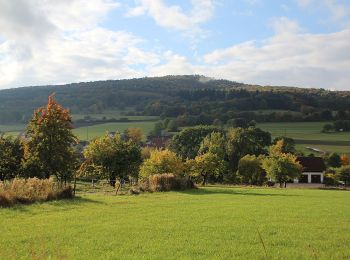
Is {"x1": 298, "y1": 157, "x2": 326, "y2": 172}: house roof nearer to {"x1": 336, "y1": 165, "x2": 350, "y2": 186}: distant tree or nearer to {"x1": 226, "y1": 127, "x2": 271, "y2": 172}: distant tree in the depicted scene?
{"x1": 226, "y1": 127, "x2": 271, "y2": 172}: distant tree

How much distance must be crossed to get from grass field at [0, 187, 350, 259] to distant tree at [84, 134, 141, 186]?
36909 millimetres

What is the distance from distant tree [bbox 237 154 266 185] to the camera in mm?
94750

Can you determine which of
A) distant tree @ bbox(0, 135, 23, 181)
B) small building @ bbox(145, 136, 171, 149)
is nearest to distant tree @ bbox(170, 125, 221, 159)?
small building @ bbox(145, 136, 171, 149)

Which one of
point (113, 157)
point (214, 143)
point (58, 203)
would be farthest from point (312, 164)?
point (58, 203)

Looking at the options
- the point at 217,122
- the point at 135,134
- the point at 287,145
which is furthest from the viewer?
the point at 217,122

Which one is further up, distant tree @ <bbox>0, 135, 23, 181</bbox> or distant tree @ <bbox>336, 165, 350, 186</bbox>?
distant tree @ <bbox>0, 135, 23, 181</bbox>

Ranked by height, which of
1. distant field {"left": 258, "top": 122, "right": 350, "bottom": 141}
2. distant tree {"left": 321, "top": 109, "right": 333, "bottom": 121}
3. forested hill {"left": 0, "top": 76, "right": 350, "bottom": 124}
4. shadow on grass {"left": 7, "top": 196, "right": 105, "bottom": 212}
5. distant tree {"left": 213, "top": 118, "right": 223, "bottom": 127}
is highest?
forested hill {"left": 0, "top": 76, "right": 350, "bottom": 124}

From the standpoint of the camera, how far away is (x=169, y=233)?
18.0 meters

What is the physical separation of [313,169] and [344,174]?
14822mm

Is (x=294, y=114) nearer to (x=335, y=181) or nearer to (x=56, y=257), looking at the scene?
(x=335, y=181)

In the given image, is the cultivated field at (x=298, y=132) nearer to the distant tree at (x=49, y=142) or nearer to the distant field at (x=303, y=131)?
the distant field at (x=303, y=131)

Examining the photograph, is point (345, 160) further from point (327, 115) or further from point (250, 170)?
point (327, 115)

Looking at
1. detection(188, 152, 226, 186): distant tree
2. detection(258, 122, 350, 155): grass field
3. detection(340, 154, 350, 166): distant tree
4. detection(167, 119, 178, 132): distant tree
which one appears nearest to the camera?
detection(188, 152, 226, 186): distant tree

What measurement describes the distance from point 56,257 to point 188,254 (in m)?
3.97
